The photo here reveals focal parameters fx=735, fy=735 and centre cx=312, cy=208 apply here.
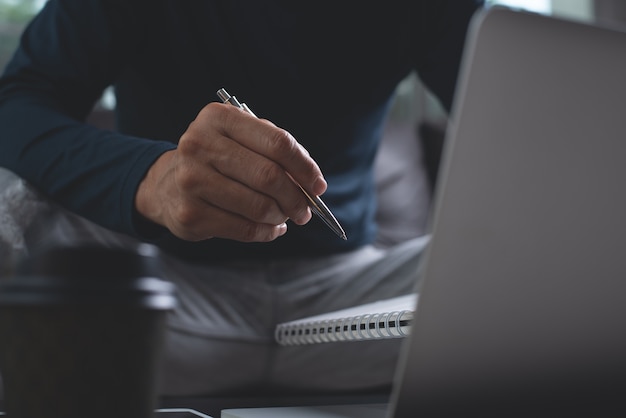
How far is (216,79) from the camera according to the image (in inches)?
41.3

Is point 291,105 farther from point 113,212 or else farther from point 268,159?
point 268,159

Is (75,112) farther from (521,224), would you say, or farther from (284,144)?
(521,224)

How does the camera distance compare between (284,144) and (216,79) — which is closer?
(284,144)

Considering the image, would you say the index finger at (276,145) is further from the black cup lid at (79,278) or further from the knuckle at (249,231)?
the black cup lid at (79,278)

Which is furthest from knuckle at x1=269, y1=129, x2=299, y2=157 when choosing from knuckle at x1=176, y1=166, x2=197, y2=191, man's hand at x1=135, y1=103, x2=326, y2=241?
knuckle at x1=176, y1=166, x2=197, y2=191

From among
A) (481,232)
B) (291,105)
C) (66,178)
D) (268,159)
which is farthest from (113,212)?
(481,232)

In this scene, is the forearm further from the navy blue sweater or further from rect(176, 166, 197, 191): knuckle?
rect(176, 166, 197, 191): knuckle

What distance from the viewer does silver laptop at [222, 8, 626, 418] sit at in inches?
13.7

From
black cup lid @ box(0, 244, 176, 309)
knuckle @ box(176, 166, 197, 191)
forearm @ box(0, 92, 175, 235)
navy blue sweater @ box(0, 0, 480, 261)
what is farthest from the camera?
navy blue sweater @ box(0, 0, 480, 261)

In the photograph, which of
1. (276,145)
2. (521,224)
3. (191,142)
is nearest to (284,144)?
(276,145)

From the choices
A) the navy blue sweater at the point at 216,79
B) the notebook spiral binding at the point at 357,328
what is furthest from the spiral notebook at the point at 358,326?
the navy blue sweater at the point at 216,79

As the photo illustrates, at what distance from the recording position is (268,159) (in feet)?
1.82

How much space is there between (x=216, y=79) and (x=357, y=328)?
59cm

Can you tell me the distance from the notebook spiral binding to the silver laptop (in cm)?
9
